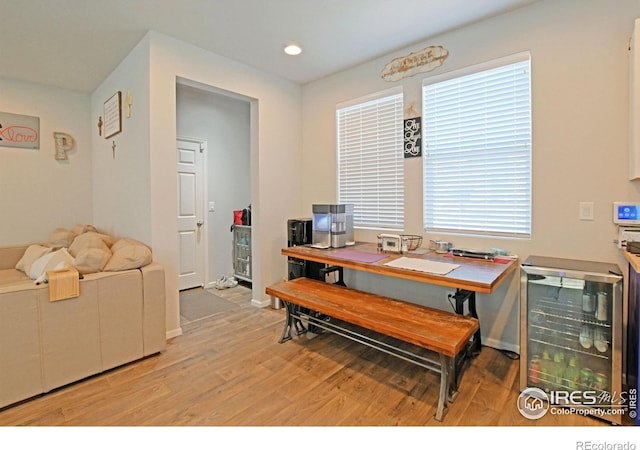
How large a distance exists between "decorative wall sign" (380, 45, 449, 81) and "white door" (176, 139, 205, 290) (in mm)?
2703

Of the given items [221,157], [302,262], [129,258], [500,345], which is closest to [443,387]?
[500,345]

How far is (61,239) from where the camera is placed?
3.61m

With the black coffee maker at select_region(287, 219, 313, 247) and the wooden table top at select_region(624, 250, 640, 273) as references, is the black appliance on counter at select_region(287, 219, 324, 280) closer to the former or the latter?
the black coffee maker at select_region(287, 219, 313, 247)

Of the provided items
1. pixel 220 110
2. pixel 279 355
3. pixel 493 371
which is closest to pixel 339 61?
pixel 220 110

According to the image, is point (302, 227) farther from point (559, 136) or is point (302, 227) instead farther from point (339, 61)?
point (559, 136)

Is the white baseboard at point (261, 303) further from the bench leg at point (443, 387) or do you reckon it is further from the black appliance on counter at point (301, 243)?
the bench leg at point (443, 387)

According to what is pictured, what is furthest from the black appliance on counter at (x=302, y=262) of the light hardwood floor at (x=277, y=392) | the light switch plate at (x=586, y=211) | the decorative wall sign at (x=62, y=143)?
the decorative wall sign at (x=62, y=143)

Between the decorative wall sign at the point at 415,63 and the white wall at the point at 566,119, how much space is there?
0.06 m

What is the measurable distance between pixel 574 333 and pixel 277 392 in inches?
74.0

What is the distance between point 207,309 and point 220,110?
282cm

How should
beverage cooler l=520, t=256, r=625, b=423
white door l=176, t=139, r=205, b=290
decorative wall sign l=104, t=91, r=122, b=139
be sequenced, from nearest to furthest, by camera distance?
beverage cooler l=520, t=256, r=625, b=423
decorative wall sign l=104, t=91, r=122, b=139
white door l=176, t=139, r=205, b=290

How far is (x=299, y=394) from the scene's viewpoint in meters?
2.01

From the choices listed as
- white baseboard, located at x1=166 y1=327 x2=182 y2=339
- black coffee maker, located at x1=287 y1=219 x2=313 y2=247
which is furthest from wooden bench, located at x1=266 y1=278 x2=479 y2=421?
white baseboard, located at x1=166 y1=327 x2=182 y2=339

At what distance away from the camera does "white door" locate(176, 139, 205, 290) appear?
13.9 feet
